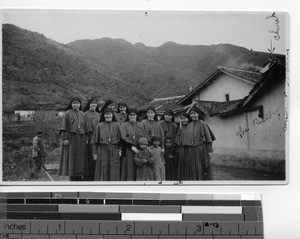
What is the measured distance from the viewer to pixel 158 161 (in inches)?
63.4

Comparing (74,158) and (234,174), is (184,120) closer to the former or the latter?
(234,174)

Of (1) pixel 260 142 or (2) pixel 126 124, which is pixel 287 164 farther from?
(2) pixel 126 124

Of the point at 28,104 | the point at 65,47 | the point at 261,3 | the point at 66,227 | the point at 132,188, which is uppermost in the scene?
the point at 261,3

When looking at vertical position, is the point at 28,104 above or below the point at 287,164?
above

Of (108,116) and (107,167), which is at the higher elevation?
(108,116)

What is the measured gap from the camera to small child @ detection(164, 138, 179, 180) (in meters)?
1.61

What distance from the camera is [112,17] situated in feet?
5.20

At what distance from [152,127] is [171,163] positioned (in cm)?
12

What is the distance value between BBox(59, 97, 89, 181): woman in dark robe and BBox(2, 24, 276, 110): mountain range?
0.03 metres

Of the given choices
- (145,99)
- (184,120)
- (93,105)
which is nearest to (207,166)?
(184,120)

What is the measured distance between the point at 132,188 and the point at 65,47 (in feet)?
1.48

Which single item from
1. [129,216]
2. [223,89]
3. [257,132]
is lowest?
[129,216]

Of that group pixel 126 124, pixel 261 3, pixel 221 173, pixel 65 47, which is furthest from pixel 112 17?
pixel 221 173

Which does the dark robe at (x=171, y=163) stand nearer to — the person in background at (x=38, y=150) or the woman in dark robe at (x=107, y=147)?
the woman in dark robe at (x=107, y=147)
